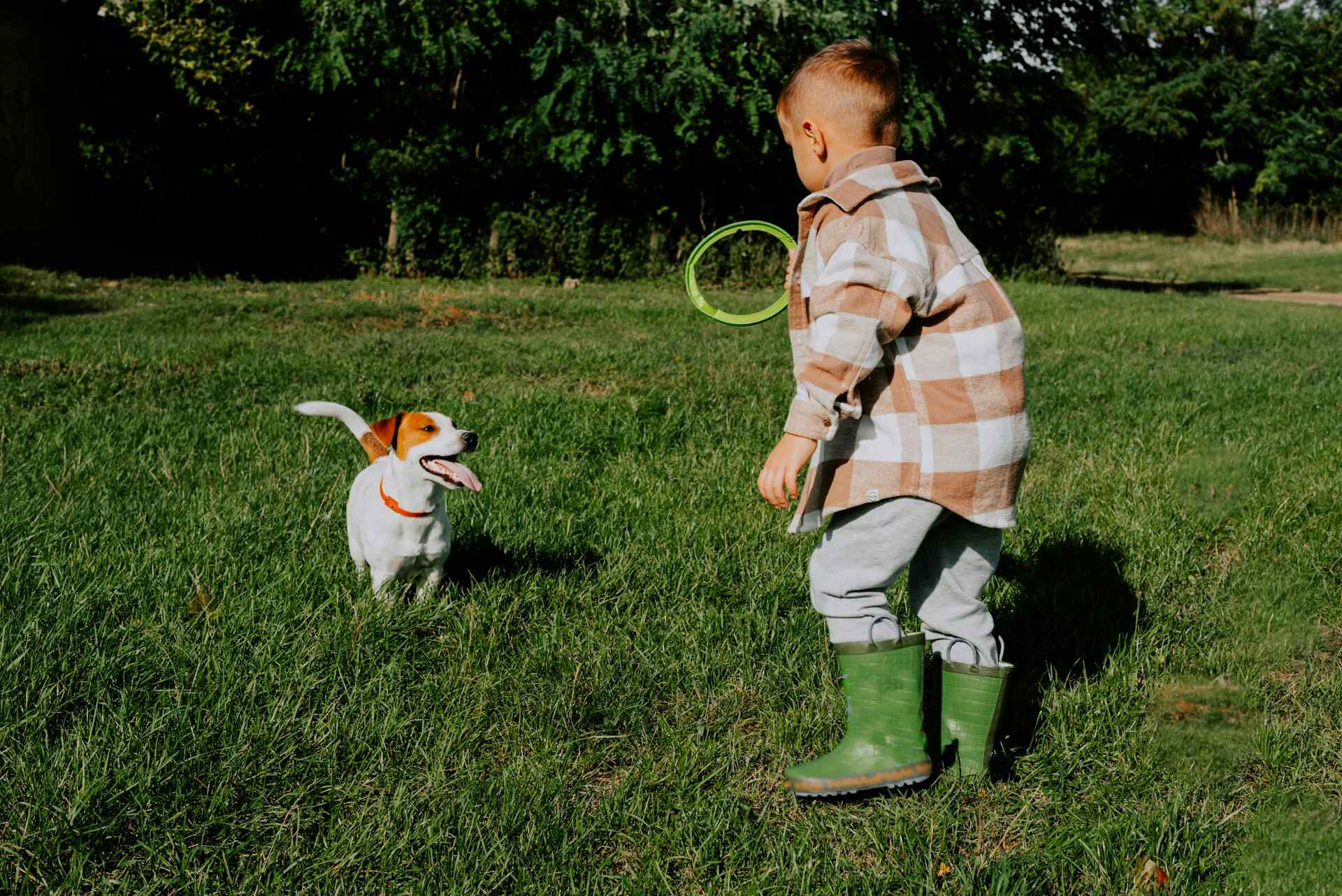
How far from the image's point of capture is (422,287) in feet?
43.6

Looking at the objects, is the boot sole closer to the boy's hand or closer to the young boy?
the young boy

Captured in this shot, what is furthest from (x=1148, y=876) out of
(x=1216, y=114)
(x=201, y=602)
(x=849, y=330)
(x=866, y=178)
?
(x=1216, y=114)

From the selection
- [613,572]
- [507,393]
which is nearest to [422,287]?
[507,393]

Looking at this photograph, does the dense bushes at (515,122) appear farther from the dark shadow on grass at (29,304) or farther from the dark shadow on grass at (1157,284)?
the dark shadow on grass at (29,304)

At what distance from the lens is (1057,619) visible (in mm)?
3342

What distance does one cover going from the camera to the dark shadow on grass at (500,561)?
3.60 meters

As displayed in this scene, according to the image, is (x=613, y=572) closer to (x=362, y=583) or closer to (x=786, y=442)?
(x=362, y=583)

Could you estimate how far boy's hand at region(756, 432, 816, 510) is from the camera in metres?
2.26

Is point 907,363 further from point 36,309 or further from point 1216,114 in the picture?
point 1216,114

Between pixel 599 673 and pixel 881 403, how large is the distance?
1.11 meters

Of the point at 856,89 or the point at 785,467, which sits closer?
the point at 785,467

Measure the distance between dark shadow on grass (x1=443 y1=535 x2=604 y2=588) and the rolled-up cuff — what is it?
155cm

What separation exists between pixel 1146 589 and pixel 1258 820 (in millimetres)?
1236

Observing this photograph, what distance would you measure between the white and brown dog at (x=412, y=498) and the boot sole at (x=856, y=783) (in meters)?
1.20
